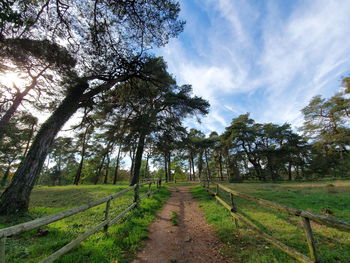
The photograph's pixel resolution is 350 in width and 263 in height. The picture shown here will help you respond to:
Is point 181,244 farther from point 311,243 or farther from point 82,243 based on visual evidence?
point 311,243

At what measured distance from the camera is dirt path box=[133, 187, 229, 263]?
3.19 metres

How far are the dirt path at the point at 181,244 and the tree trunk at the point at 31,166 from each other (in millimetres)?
5055

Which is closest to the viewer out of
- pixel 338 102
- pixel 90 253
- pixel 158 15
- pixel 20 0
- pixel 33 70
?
pixel 90 253

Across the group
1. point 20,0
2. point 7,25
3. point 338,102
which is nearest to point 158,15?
point 20,0

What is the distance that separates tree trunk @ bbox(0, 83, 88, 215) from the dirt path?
5.06 metres

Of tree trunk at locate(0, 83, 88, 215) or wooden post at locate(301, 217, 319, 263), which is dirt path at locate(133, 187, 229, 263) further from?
tree trunk at locate(0, 83, 88, 215)

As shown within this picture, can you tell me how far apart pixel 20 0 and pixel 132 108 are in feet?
29.4

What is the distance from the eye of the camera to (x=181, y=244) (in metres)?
3.81

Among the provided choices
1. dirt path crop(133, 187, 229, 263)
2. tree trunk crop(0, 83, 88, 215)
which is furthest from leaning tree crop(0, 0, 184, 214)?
dirt path crop(133, 187, 229, 263)

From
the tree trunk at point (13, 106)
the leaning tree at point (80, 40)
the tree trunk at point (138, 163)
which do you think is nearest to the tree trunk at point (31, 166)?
the leaning tree at point (80, 40)

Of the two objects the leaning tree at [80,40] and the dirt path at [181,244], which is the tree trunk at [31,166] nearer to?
the leaning tree at [80,40]

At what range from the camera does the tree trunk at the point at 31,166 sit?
5.22 m

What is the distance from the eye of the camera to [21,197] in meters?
5.39

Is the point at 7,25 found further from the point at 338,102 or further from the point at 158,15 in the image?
the point at 338,102
